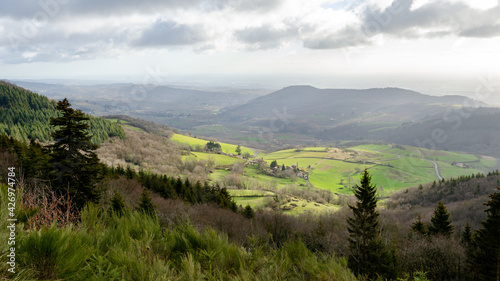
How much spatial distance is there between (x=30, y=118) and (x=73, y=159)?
342ft

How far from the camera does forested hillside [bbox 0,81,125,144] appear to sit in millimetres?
87562

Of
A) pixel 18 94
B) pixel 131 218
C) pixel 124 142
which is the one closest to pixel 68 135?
pixel 131 218

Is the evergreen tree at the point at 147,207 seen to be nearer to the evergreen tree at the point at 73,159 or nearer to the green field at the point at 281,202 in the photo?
the evergreen tree at the point at 73,159

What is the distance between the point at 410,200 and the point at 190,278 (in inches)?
4248

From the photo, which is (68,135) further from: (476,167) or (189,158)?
(476,167)

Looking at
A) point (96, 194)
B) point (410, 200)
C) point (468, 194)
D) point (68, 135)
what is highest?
point (68, 135)

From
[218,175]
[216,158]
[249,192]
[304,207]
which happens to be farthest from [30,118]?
[304,207]

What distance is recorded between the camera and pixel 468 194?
8256 centimetres

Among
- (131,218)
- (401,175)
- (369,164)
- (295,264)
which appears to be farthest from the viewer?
(369,164)

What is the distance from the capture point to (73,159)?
18.8m

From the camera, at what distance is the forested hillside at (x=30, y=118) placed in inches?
3447

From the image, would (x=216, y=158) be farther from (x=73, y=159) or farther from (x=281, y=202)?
(x=73, y=159)

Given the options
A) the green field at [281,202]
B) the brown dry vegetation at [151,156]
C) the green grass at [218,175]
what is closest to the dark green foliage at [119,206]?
the green field at [281,202]

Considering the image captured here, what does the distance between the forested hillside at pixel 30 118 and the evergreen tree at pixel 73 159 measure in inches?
2875
